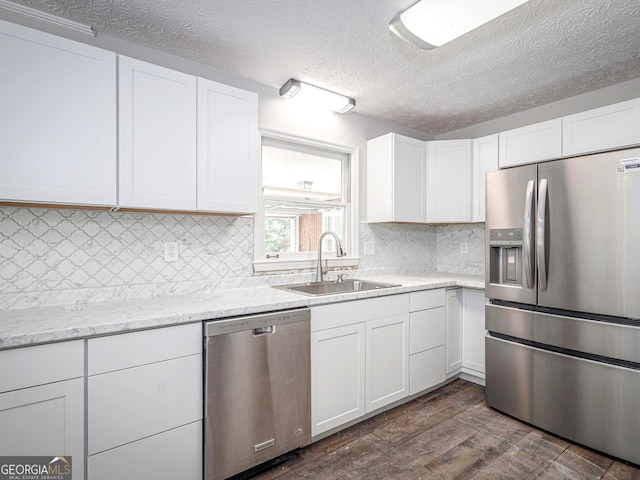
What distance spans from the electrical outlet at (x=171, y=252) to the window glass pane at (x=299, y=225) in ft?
2.27

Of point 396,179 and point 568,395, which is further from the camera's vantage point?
point 396,179

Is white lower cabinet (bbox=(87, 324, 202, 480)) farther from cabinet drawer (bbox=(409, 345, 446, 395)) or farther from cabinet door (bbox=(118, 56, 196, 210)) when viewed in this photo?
cabinet drawer (bbox=(409, 345, 446, 395))

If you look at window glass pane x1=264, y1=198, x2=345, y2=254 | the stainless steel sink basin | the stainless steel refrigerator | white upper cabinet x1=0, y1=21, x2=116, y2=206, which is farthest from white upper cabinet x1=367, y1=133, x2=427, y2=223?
white upper cabinet x1=0, y1=21, x2=116, y2=206

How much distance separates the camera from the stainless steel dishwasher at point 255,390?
1582 mm

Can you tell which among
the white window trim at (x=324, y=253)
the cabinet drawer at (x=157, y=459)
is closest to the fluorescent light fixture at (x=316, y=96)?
the white window trim at (x=324, y=253)

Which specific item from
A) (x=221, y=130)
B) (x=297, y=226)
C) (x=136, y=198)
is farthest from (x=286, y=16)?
(x=297, y=226)

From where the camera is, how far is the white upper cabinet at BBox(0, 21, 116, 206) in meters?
1.42

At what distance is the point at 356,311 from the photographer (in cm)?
215

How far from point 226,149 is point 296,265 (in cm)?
109

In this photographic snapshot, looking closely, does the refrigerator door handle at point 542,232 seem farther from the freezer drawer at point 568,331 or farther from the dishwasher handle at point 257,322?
the dishwasher handle at point 257,322

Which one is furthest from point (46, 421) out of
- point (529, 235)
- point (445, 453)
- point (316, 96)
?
point (529, 235)

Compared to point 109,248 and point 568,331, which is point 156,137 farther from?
point 568,331

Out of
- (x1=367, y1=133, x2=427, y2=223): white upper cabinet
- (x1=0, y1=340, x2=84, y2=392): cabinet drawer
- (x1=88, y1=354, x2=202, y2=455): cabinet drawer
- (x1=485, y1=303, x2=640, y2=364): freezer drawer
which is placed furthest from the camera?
(x1=367, y1=133, x2=427, y2=223): white upper cabinet

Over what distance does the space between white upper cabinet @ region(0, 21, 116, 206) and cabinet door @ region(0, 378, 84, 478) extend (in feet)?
2.72
